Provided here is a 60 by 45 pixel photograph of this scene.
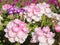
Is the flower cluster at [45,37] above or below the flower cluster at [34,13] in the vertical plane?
below

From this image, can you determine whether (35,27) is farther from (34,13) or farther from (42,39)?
(42,39)

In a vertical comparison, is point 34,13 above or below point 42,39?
above

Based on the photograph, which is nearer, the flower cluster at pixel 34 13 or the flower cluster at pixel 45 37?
the flower cluster at pixel 45 37

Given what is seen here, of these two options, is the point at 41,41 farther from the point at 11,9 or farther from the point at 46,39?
the point at 11,9

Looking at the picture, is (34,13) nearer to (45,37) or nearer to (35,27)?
(35,27)

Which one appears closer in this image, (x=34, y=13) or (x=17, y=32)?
(x=17, y=32)

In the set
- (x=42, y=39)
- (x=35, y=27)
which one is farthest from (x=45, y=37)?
(x=35, y=27)

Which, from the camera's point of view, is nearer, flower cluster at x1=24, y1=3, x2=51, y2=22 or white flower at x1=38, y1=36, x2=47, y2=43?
white flower at x1=38, y1=36, x2=47, y2=43

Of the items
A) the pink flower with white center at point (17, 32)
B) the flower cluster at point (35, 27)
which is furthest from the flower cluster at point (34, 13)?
the pink flower with white center at point (17, 32)

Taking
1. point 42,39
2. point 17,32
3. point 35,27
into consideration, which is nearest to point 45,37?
point 42,39

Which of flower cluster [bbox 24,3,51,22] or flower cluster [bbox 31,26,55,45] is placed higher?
flower cluster [bbox 24,3,51,22]

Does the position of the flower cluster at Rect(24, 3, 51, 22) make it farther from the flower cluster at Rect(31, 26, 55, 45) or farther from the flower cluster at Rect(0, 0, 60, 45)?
the flower cluster at Rect(31, 26, 55, 45)

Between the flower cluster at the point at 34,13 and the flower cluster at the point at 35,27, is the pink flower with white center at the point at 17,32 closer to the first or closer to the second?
the flower cluster at the point at 35,27

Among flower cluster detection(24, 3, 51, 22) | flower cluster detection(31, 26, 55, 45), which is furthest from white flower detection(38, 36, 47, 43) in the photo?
flower cluster detection(24, 3, 51, 22)
